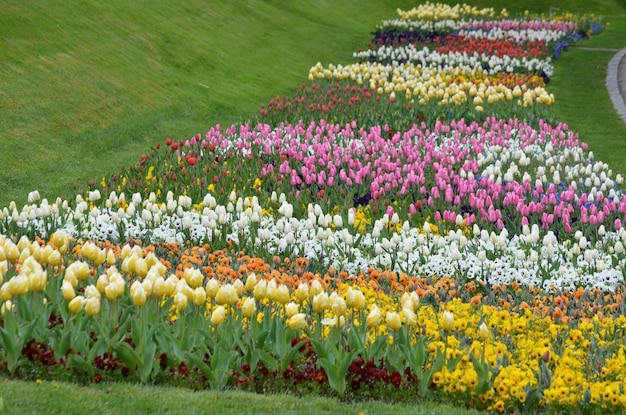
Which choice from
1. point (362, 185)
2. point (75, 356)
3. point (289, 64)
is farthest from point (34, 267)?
point (289, 64)

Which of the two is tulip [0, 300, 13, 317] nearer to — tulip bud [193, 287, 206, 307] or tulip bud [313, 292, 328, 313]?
tulip bud [193, 287, 206, 307]

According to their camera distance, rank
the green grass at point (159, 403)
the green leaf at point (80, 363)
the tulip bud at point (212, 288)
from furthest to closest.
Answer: the tulip bud at point (212, 288) < the green leaf at point (80, 363) < the green grass at point (159, 403)

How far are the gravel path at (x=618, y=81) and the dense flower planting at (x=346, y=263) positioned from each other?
3393mm

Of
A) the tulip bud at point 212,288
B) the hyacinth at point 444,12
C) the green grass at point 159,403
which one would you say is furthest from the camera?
the hyacinth at point 444,12

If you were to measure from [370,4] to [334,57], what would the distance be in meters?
12.3

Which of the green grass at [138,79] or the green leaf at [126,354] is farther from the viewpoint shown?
the green grass at [138,79]

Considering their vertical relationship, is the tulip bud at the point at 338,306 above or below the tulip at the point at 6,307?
above

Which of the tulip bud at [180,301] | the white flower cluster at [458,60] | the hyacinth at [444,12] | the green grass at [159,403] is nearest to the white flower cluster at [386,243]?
the tulip bud at [180,301]

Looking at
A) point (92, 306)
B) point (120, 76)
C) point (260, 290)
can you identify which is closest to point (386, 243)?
point (260, 290)

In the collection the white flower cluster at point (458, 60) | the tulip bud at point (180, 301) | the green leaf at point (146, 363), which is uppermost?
the white flower cluster at point (458, 60)

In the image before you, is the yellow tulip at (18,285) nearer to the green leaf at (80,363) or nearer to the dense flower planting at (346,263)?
the dense flower planting at (346,263)

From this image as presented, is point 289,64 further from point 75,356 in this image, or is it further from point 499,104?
point 75,356

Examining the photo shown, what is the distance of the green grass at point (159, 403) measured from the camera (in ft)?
19.5

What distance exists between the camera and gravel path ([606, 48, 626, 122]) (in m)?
22.8
